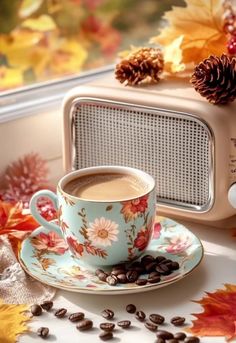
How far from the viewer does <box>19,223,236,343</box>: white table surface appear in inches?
31.3

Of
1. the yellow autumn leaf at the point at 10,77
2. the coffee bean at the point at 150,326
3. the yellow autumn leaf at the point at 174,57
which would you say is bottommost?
the coffee bean at the point at 150,326

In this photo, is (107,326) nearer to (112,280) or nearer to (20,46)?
(112,280)

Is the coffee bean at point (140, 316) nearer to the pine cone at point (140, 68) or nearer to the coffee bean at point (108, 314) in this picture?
the coffee bean at point (108, 314)

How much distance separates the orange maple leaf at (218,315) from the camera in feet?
2.62

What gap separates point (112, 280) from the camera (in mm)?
873

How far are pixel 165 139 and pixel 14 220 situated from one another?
23 cm

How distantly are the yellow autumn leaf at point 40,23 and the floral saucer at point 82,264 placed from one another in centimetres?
54

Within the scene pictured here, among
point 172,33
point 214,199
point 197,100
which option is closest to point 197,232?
point 214,199

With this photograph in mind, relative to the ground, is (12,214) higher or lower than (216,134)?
lower

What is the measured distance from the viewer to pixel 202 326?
2.65ft

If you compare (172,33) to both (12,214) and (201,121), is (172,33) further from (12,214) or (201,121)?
(12,214)

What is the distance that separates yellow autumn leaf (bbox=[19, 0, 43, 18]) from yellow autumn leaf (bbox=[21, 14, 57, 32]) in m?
0.01

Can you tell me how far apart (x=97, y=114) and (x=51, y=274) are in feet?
0.81

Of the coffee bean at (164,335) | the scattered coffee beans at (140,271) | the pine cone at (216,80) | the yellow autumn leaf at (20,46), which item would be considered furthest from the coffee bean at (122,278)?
the yellow autumn leaf at (20,46)
